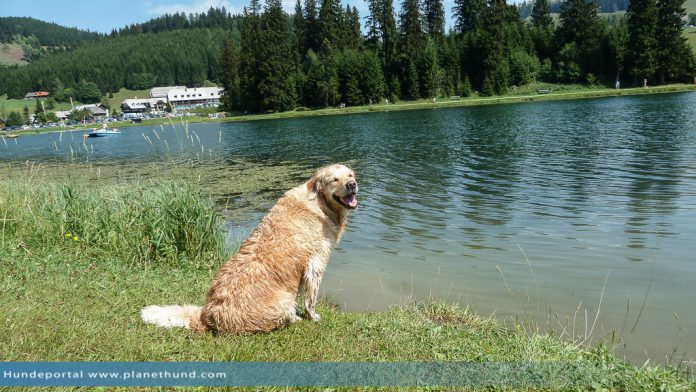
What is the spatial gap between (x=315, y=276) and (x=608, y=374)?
9.83ft

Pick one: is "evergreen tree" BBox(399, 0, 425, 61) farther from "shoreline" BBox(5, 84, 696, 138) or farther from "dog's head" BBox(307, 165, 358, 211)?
"dog's head" BBox(307, 165, 358, 211)

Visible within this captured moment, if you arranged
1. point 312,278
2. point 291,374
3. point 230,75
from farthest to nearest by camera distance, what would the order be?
point 230,75
point 312,278
point 291,374

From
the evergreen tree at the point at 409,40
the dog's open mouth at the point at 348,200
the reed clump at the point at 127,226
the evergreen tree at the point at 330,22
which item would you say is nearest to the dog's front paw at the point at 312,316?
the dog's open mouth at the point at 348,200

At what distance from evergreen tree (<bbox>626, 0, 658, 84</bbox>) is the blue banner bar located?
8277 centimetres

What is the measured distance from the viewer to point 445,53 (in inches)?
3297

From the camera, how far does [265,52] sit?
88.2m

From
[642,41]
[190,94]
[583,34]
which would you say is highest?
[190,94]

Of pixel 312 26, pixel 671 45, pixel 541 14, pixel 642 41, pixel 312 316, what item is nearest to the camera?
pixel 312 316

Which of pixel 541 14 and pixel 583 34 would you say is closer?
pixel 583 34

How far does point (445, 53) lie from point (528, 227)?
78576mm

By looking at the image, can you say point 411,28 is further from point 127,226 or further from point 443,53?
point 127,226

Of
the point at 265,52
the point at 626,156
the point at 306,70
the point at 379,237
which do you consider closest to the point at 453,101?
the point at 306,70

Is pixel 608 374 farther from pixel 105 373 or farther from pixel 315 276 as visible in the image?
pixel 105 373

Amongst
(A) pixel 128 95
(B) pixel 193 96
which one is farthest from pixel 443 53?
(A) pixel 128 95
